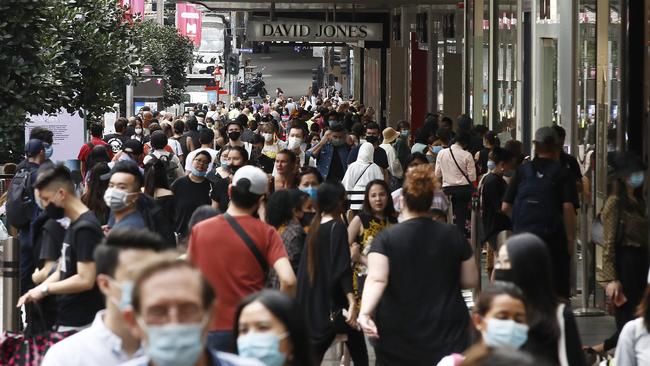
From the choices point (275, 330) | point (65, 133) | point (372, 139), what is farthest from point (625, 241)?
point (65, 133)

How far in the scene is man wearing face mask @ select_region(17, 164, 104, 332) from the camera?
8.50m

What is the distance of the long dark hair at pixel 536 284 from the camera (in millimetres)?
6461

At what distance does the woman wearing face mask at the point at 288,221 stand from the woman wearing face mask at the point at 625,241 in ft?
7.10

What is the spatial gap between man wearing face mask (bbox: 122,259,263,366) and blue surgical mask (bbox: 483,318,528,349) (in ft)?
6.00

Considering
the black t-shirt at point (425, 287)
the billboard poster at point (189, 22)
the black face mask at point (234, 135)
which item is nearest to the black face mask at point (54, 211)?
the black t-shirt at point (425, 287)

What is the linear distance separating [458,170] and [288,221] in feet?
26.3

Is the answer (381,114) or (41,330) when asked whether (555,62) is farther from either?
(381,114)

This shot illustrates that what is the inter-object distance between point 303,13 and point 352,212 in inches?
1048

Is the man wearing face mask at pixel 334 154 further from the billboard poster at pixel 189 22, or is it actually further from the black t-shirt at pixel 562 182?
the billboard poster at pixel 189 22

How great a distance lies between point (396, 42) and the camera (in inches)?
1543

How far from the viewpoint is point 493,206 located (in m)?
16.2

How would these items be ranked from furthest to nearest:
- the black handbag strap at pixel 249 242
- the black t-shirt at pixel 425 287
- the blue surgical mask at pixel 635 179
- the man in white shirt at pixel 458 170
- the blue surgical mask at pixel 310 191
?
1. the man in white shirt at pixel 458 170
2. the blue surgical mask at pixel 310 191
3. the blue surgical mask at pixel 635 179
4. the black handbag strap at pixel 249 242
5. the black t-shirt at pixel 425 287

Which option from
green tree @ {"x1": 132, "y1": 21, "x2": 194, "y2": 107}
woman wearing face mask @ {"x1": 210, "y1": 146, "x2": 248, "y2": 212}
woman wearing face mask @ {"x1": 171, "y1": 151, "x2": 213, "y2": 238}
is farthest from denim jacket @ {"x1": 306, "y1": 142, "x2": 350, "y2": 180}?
green tree @ {"x1": 132, "y1": 21, "x2": 194, "y2": 107}

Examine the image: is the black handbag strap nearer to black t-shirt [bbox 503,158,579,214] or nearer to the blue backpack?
the blue backpack
